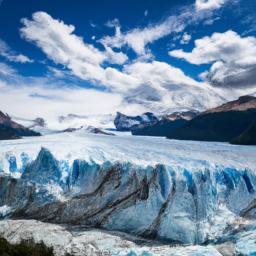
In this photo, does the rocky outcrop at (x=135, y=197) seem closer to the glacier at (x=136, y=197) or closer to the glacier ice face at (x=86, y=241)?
the glacier at (x=136, y=197)

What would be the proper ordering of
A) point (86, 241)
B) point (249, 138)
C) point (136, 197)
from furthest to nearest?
point (249, 138) → point (136, 197) → point (86, 241)

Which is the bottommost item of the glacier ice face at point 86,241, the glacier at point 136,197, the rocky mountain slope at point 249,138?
the glacier ice face at point 86,241

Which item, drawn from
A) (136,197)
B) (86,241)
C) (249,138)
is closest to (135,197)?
(136,197)

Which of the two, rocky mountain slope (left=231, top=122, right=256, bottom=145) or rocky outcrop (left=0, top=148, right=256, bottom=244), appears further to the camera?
rocky mountain slope (left=231, top=122, right=256, bottom=145)

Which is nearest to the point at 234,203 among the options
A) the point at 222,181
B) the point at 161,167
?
the point at 222,181

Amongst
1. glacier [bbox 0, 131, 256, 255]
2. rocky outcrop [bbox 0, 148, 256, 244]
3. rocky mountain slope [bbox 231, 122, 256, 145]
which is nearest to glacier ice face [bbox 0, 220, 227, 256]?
glacier [bbox 0, 131, 256, 255]

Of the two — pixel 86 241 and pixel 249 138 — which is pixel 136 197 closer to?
pixel 86 241

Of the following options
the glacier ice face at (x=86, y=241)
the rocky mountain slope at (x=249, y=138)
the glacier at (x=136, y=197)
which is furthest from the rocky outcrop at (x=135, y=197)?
the rocky mountain slope at (x=249, y=138)

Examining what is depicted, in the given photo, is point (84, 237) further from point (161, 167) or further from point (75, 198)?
point (161, 167)

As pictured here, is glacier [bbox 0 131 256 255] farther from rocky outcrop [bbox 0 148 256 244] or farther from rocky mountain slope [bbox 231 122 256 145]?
rocky mountain slope [bbox 231 122 256 145]
